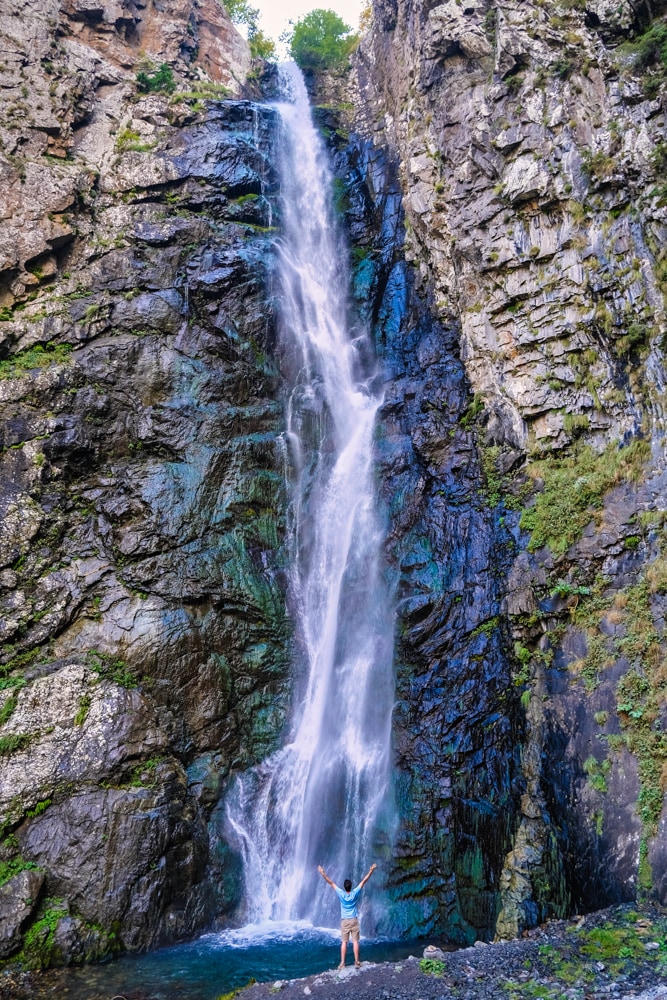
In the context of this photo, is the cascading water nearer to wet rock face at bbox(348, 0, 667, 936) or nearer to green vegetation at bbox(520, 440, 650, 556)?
wet rock face at bbox(348, 0, 667, 936)

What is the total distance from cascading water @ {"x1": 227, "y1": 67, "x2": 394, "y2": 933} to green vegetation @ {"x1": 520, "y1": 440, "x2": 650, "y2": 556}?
3.68 metres

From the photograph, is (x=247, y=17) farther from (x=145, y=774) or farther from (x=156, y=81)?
(x=145, y=774)

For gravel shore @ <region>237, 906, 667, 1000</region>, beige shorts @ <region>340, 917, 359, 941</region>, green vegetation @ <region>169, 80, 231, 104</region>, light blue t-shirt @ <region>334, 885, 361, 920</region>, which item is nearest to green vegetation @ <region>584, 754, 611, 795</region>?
gravel shore @ <region>237, 906, 667, 1000</region>

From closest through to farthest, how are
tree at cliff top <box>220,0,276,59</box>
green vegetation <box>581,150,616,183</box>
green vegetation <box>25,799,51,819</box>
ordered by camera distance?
1. green vegetation <box>25,799,51,819</box>
2. green vegetation <box>581,150,616,183</box>
3. tree at cliff top <box>220,0,276,59</box>

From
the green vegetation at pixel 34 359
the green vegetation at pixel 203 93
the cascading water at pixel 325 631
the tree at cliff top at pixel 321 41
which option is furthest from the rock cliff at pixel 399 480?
the tree at cliff top at pixel 321 41

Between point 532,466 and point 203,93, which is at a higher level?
point 203,93

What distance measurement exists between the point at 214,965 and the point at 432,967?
11.9 feet

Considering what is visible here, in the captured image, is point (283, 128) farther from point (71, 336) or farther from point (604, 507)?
point (604, 507)

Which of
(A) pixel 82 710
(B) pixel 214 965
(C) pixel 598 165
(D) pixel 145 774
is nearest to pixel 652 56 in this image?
(C) pixel 598 165

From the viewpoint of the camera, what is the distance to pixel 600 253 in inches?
523

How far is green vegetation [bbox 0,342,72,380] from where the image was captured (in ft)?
48.8

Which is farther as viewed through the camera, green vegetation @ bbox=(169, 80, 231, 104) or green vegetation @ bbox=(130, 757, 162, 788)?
green vegetation @ bbox=(169, 80, 231, 104)

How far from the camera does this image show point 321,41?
27922 mm

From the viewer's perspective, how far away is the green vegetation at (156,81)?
21.1 meters
